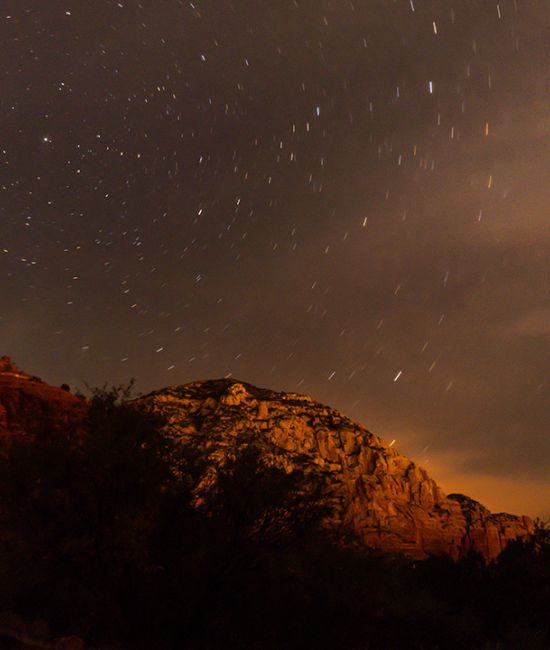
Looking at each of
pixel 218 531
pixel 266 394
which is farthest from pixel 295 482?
pixel 266 394

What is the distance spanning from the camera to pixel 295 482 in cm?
2283

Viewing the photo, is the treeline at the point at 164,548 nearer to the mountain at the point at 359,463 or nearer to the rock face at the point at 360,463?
the mountain at the point at 359,463

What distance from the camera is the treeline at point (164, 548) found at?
2002 centimetres

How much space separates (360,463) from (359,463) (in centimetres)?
23

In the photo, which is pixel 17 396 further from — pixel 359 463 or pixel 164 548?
pixel 359 463

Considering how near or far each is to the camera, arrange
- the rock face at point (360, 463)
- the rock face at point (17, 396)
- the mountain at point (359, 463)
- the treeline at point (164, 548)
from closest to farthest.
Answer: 1. the treeline at point (164, 548)
2. the rock face at point (17, 396)
3. the mountain at point (359, 463)
4. the rock face at point (360, 463)

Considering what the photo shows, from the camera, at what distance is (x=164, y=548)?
21.8m

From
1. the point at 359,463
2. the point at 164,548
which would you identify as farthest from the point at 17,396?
the point at 359,463

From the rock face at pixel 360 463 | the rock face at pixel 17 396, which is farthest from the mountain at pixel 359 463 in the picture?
the rock face at pixel 17 396

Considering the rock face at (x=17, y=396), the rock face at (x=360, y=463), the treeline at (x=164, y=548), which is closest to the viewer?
the treeline at (x=164, y=548)

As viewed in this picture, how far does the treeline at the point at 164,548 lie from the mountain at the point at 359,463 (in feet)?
143

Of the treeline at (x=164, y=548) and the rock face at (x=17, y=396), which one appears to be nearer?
the treeline at (x=164, y=548)

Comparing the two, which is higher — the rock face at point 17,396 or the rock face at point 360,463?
the rock face at point 360,463

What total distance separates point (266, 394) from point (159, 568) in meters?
79.4
